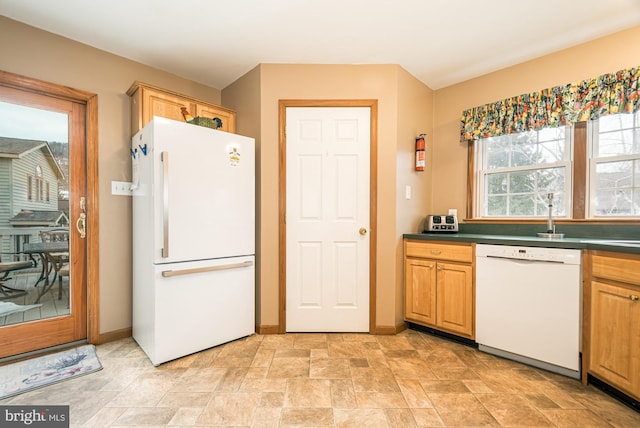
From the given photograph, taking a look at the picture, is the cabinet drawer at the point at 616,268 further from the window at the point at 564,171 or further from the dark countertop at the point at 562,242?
the window at the point at 564,171

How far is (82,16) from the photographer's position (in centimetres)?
204

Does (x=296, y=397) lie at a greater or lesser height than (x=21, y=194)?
lesser

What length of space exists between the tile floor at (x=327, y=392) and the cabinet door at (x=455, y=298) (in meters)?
0.21

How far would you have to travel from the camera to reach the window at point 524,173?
2504mm

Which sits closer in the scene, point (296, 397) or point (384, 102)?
point (296, 397)

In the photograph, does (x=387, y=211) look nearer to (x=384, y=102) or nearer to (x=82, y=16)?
(x=384, y=102)

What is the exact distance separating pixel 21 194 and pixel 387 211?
2.99 m

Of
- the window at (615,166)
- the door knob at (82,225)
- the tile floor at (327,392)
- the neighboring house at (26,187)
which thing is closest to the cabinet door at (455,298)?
the tile floor at (327,392)

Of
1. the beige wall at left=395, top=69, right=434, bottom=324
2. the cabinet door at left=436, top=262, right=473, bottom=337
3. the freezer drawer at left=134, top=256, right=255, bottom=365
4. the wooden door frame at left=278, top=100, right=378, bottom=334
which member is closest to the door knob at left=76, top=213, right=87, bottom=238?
the freezer drawer at left=134, top=256, right=255, bottom=365

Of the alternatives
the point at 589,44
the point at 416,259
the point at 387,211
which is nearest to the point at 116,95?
the point at 387,211

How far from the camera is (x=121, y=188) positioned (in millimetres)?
2535

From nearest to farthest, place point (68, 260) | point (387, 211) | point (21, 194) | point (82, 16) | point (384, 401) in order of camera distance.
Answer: point (384, 401) → point (82, 16) → point (21, 194) → point (68, 260) → point (387, 211)

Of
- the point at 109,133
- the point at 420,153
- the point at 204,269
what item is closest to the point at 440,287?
the point at 420,153

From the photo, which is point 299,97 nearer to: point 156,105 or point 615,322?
point 156,105
